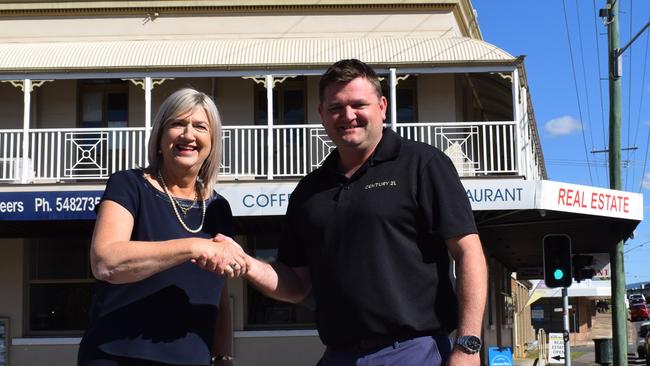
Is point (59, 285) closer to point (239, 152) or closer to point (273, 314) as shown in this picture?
point (273, 314)

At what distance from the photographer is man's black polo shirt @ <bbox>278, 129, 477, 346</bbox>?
10.3 feet

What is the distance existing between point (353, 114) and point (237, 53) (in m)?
13.8

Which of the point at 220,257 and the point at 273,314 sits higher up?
the point at 220,257

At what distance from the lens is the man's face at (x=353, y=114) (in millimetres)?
3324

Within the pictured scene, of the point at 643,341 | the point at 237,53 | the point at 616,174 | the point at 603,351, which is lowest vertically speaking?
the point at 643,341

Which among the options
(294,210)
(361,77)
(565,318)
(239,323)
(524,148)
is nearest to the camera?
(361,77)

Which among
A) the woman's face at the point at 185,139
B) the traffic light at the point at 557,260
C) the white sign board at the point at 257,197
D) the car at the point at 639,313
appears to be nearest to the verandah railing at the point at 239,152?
the white sign board at the point at 257,197

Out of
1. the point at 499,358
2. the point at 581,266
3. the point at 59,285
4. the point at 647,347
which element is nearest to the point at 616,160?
the point at 581,266

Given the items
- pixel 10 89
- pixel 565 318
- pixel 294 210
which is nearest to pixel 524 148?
pixel 565 318

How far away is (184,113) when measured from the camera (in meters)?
3.37

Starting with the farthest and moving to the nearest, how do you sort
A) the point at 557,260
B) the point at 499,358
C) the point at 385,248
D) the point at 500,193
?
the point at 499,358 → the point at 500,193 → the point at 557,260 → the point at 385,248

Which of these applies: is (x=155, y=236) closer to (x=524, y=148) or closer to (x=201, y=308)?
(x=201, y=308)

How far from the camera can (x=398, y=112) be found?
17.8 meters

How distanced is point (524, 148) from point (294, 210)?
1224 cm
